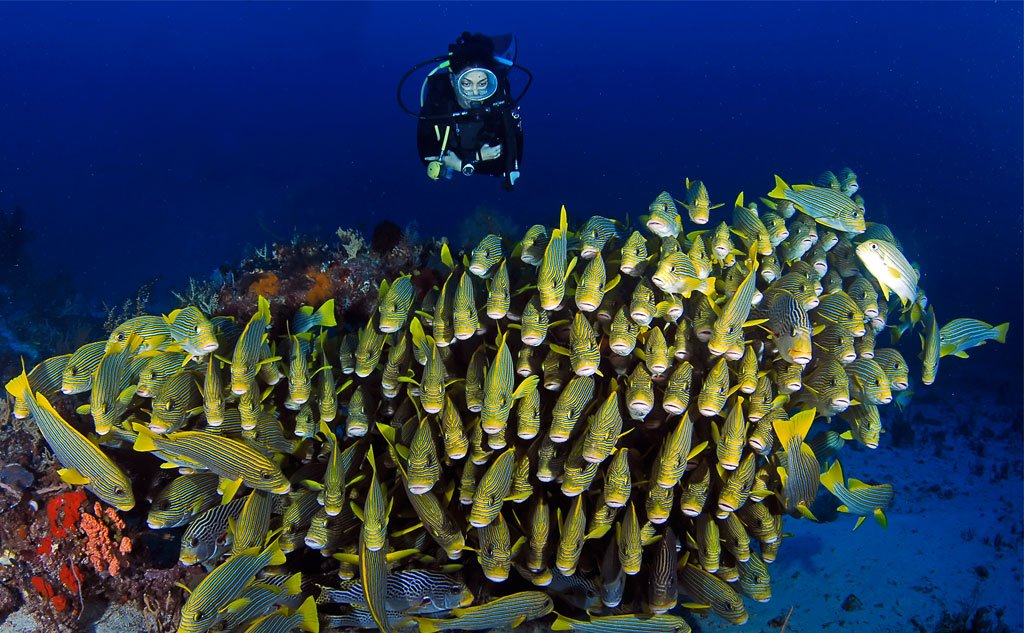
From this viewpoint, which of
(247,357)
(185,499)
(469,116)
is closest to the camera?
(247,357)

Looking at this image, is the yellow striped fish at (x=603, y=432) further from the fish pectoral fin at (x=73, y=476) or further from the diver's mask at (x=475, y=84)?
the diver's mask at (x=475, y=84)

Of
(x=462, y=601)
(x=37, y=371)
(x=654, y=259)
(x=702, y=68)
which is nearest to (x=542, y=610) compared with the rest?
(x=462, y=601)

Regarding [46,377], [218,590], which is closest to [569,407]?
[218,590]

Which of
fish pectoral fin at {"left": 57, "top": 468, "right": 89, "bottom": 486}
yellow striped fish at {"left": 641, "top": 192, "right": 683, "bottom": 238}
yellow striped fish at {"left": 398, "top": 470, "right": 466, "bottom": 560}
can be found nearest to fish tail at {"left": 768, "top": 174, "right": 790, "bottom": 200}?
yellow striped fish at {"left": 641, "top": 192, "right": 683, "bottom": 238}

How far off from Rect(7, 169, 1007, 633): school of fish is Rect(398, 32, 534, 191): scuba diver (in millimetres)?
4140

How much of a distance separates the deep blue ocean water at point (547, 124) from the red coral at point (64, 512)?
13.3 feet

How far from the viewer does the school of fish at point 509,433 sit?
335 cm

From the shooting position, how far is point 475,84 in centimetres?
746

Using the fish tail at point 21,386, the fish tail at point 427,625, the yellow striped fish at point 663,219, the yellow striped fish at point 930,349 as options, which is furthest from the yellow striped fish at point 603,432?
the fish tail at point 21,386

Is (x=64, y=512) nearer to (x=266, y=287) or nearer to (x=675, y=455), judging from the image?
(x=266, y=287)

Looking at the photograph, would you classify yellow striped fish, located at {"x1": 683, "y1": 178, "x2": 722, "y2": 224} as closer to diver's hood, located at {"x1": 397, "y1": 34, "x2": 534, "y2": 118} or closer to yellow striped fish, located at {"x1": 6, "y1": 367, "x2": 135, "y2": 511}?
diver's hood, located at {"x1": 397, "y1": 34, "x2": 534, "y2": 118}

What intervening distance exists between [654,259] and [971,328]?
10.4 feet

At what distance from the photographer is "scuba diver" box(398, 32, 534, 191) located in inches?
294

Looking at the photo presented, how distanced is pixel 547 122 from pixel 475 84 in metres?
68.2
